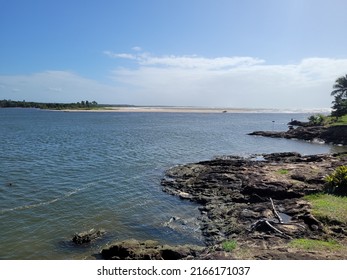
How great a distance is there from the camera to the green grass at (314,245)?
1366cm

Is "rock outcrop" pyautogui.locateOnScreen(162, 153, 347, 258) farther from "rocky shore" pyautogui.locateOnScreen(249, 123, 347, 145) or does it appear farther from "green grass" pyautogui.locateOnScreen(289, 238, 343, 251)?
"rocky shore" pyautogui.locateOnScreen(249, 123, 347, 145)

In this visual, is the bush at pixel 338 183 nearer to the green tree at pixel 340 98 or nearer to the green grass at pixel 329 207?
the green grass at pixel 329 207

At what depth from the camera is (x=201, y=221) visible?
2075cm

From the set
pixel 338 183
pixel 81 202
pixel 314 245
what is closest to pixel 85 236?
pixel 81 202

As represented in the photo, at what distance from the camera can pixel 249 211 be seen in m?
20.9

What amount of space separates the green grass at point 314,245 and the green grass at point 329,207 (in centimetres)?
280

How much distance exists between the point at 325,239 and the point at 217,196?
10725mm

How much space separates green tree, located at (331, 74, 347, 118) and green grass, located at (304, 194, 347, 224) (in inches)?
2591

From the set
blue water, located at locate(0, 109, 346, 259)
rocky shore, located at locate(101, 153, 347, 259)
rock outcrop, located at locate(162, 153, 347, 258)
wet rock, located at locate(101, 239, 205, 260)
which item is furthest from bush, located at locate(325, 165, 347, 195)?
wet rock, located at locate(101, 239, 205, 260)

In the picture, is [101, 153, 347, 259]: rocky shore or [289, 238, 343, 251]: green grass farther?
[101, 153, 347, 259]: rocky shore

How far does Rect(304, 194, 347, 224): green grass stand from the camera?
1731 cm

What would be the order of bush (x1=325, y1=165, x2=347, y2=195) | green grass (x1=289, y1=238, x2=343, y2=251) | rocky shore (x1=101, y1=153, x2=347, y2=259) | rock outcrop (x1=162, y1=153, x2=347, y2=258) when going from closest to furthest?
green grass (x1=289, y1=238, x2=343, y2=251), rocky shore (x1=101, y1=153, x2=347, y2=259), rock outcrop (x1=162, y1=153, x2=347, y2=258), bush (x1=325, y1=165, x2=347, y2=195)

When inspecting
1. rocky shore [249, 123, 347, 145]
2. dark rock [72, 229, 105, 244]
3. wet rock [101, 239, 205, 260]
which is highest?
rocky shore [249, 123, 347, 145]

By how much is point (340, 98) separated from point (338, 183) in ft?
227
